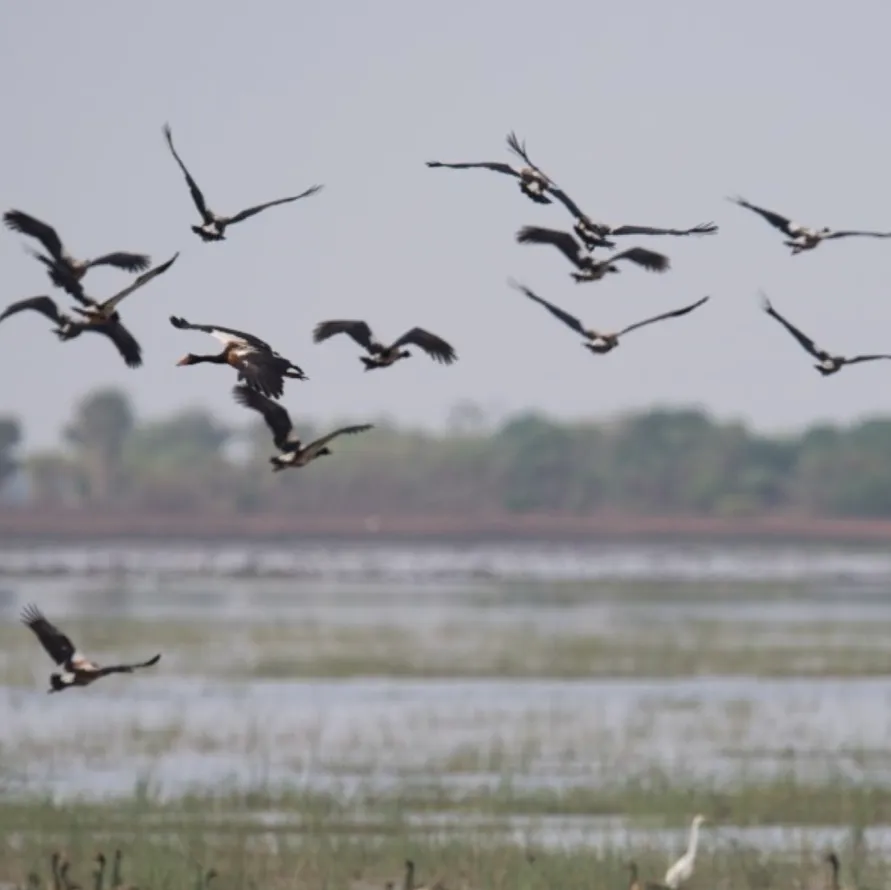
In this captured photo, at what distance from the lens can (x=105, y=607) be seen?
60.0 metres

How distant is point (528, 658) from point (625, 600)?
2118cm

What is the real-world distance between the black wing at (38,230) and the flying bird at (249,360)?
1340mm

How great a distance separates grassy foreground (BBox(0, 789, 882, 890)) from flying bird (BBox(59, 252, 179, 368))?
394 cm

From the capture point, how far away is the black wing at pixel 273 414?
18.0 metres

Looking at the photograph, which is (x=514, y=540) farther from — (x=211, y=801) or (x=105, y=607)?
(x=211, y=801)

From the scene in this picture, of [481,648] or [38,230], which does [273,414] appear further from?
[481,648]

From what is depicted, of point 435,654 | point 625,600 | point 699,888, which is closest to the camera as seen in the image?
point 699,888

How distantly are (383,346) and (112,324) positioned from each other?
170 cm

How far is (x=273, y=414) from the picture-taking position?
1812 centimetres

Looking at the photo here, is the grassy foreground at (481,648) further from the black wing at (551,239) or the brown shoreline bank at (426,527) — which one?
the brown shoreline bank at (426,527)

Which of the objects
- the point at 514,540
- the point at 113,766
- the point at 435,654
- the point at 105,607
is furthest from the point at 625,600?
the point at 514,540

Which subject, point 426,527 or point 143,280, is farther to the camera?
point 426,527

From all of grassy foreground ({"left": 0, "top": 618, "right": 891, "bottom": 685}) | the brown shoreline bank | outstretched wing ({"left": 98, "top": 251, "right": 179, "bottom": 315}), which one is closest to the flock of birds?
outstretched wing ({"left": 98, "top": 251, "right": 179, "bottom": 315})

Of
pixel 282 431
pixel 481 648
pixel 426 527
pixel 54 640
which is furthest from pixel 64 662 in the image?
pixel 426 527
